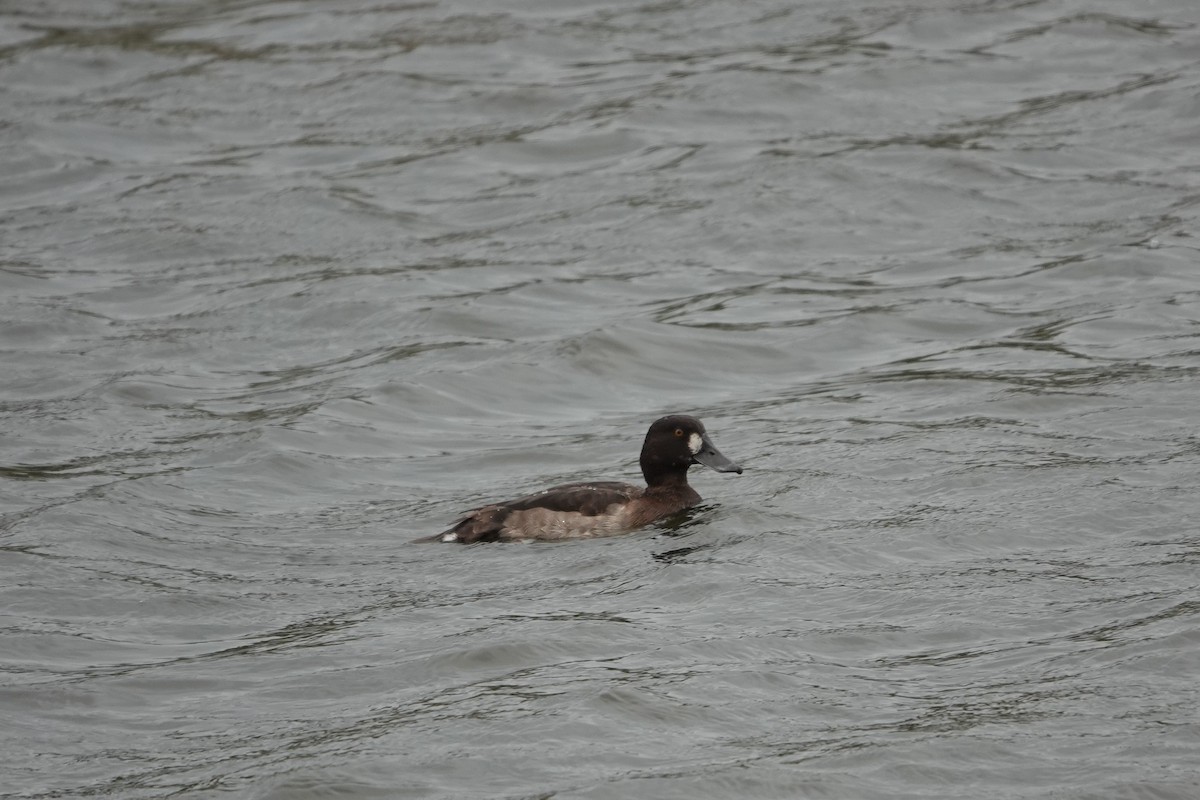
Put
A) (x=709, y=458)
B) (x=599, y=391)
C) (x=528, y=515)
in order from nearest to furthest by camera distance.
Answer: (x=528, y=515), (x=709, y=458), (x=599, y=391)

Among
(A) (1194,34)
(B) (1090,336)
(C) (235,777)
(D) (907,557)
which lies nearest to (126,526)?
(C) (235,777)

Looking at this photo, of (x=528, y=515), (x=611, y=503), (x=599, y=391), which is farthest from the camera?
(x=599, y=391)

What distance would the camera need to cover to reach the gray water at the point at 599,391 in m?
8.00

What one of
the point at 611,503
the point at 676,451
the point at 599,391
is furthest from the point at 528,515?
the point at 599,391

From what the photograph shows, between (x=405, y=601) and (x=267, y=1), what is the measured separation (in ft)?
52.4

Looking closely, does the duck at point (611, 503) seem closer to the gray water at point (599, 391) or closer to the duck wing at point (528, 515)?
the duck wing at point (528, 515)

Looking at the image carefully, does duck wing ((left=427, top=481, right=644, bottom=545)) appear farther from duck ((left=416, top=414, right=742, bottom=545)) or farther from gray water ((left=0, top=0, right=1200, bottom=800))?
gray water ((left=0, top=0, right=1200, bottom=800))

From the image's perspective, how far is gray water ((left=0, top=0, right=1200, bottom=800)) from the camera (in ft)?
26.2

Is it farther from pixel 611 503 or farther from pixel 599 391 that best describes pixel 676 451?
pixel 599 391

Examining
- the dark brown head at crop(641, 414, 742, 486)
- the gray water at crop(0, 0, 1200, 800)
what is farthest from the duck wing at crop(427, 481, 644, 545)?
the dark brown head at crop(641, 414, 742, 486)

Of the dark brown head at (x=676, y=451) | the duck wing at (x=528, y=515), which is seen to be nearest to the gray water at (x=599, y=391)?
the duck wing at (x=528, y=515)

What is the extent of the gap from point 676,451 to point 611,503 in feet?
1.78

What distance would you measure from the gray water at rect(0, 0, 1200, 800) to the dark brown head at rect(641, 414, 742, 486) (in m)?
0.34

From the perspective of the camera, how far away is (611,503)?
1088cm
